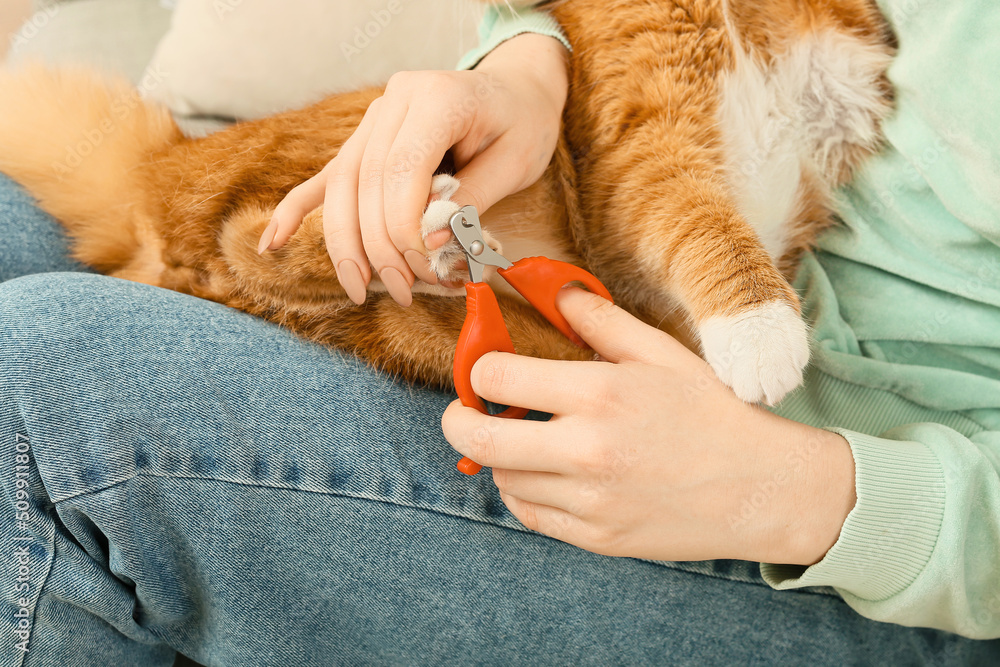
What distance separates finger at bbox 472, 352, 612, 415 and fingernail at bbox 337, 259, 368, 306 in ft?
0.64

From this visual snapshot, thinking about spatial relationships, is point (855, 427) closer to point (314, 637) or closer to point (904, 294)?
point (904, 294)

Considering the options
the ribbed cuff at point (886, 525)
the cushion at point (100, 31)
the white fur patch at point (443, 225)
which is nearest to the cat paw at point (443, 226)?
the white fur patch at point (443, 225)

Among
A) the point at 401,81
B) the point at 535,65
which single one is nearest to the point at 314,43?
the point at 535,65

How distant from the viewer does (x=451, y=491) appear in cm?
73

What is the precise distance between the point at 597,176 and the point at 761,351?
0.41 meters

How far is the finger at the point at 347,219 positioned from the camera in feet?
2.32

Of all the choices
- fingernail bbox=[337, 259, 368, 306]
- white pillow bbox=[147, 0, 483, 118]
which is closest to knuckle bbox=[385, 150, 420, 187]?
fingernail bbox=[337, 259, 368, 306]

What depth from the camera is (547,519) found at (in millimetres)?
683

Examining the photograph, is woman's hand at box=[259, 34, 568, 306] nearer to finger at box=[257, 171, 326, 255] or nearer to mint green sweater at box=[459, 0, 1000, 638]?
finger at box=[257, 171, 326, 255]

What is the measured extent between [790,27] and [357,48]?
0.91m

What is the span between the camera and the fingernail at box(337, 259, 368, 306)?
0.72 meters

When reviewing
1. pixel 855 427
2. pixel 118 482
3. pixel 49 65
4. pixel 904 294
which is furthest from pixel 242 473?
pixel 49 65

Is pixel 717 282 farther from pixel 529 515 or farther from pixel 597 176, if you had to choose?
pixel 529 515

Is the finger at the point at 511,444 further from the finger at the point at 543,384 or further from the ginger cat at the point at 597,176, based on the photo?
the ginger cat at the point at 597,176
